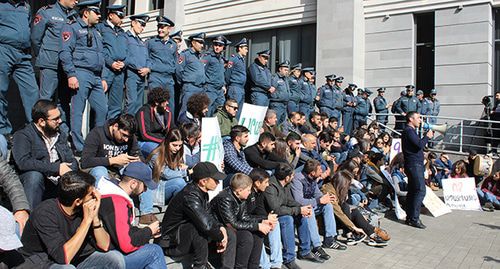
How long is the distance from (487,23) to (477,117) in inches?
130

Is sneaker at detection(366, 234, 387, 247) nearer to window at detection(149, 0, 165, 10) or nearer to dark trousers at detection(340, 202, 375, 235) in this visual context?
dark trousers at detection(340, 202, 375, 235)

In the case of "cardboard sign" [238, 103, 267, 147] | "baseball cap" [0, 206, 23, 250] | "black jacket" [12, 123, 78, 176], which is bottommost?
"baseball cap" [0, 206, 23, 250]

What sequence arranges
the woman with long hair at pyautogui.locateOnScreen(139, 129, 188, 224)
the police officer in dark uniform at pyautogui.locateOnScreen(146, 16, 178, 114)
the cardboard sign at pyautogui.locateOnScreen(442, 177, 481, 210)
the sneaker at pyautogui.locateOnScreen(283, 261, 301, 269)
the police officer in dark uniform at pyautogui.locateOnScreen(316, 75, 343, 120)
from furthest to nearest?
the police officer in dark uniform at pyautogui.locateOnScreen(316, 75, 343, 120) → the cardboard sign at pyautogui.locateOnScreen(442, 177, 481, 210) → the police officer in dark uniform at pyautogui.locateOnScreen(146, 16, 178, 114) → the woman with long hair at pyautogui.locateOnScreen(139, 129, 188, 224) → the sneaker at pyautogui.locateOnScreen(283, 261, 301, 269)

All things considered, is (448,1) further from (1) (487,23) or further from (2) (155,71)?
(2) (155,71)

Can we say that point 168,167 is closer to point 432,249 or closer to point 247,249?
point 247,249

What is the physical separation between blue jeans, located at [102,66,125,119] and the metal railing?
978 centimetres

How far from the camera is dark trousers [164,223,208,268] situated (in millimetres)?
4711

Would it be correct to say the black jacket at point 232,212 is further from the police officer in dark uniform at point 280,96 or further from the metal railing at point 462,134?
the metal railing at point 462,134

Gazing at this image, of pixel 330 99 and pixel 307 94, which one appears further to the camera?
pixel 330 99

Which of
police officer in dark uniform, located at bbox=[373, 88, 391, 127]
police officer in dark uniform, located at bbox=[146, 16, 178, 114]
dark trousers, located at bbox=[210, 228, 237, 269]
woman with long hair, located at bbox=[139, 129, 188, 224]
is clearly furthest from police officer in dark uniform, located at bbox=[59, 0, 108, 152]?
police officer in dark uniform, located at bbox=[373, 88, 391, 127]

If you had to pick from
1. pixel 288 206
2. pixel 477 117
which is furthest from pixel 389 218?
pixel 477 117

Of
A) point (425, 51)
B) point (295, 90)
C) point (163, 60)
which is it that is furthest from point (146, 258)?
point (425, 51)

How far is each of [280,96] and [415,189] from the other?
4002mm

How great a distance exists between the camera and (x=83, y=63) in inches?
262
